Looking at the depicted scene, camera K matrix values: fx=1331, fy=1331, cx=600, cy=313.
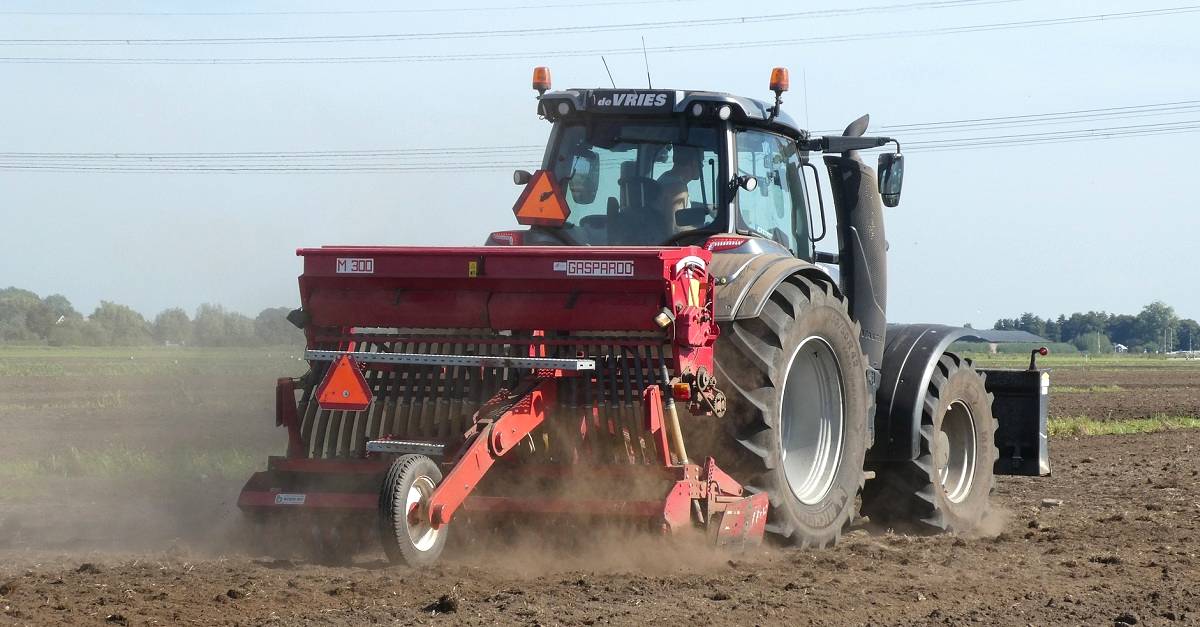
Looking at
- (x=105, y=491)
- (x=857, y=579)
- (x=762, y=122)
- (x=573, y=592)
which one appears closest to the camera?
(x=573, y=592)

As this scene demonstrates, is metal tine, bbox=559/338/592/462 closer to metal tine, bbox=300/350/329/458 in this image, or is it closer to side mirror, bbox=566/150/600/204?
metal tine, bbox=300/350/329/458

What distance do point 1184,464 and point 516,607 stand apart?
8844mm

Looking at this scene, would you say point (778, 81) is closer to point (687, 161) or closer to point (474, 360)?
point (687, 161)

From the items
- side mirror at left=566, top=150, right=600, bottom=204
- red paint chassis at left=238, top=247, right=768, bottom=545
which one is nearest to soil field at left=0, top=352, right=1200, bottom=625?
red paint chassis at left=238, top=247, right=768, bottom=545

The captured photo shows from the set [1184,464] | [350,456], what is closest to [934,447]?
[350,456]

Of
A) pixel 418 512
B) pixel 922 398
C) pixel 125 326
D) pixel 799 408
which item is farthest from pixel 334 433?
pixel 125 326

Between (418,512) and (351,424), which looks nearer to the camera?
(418,512)

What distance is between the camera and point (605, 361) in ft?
20.5

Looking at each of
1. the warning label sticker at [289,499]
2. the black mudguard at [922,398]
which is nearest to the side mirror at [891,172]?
the black mudguard at [922,398]

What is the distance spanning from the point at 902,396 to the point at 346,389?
339cm

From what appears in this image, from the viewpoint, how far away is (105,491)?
945cm

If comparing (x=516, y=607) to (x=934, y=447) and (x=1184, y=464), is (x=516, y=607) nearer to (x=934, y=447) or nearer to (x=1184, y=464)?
(x=934, y=447)

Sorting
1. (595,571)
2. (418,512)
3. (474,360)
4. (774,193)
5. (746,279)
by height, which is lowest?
(595,571)

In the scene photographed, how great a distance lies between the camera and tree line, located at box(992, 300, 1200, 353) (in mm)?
98125
